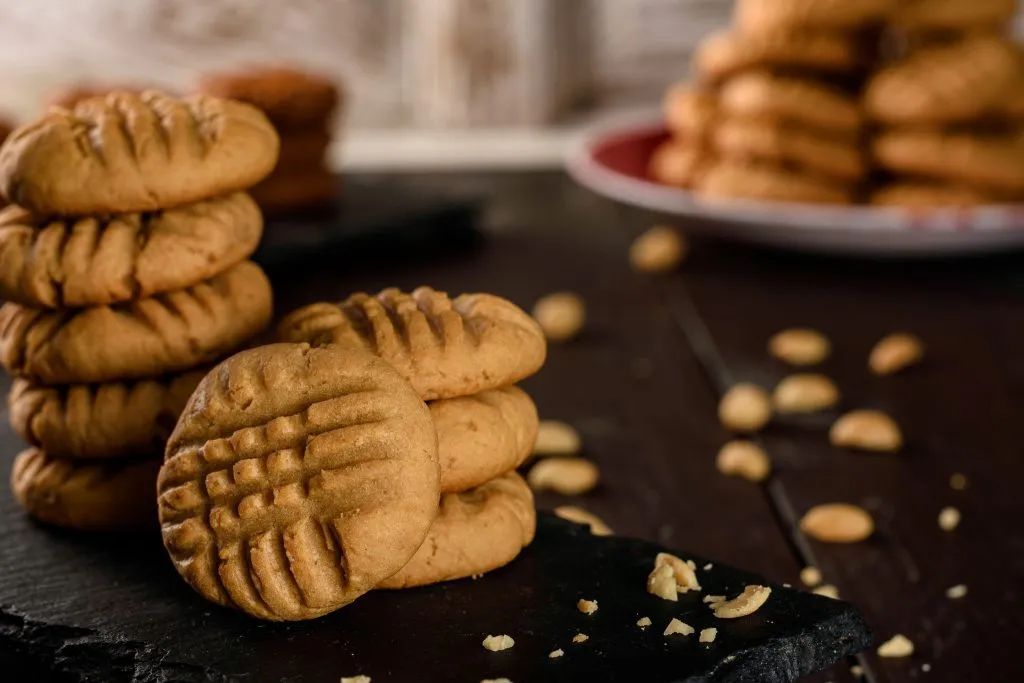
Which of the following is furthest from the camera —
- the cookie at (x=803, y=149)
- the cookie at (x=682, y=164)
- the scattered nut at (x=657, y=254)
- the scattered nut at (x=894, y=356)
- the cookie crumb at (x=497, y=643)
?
the cookie at (x=682, y=164)

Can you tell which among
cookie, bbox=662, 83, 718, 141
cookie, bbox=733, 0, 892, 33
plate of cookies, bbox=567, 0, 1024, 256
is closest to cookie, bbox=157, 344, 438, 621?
plate of cookies, bbox=567, 0, 1024, 256

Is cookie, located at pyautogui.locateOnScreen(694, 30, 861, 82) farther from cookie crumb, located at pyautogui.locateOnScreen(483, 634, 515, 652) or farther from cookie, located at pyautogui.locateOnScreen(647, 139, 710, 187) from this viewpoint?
cookie crumb, located at pyautogui.locateOnScreen(483, 634, 515, 652)

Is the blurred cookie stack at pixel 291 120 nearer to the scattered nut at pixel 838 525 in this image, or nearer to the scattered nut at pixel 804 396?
the scattered nut at pixel 804 396

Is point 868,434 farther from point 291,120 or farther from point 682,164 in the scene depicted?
point 291,120

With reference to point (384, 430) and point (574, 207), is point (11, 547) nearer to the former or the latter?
point (384, 430)

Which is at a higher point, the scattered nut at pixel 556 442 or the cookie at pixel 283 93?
the cookie at pixel 283 93

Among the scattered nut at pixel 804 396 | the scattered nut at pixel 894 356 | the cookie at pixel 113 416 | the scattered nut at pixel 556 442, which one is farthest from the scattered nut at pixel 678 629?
the scattered nut at pixel 894 356

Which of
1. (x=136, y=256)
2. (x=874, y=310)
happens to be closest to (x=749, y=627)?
(x=136, y=256)
